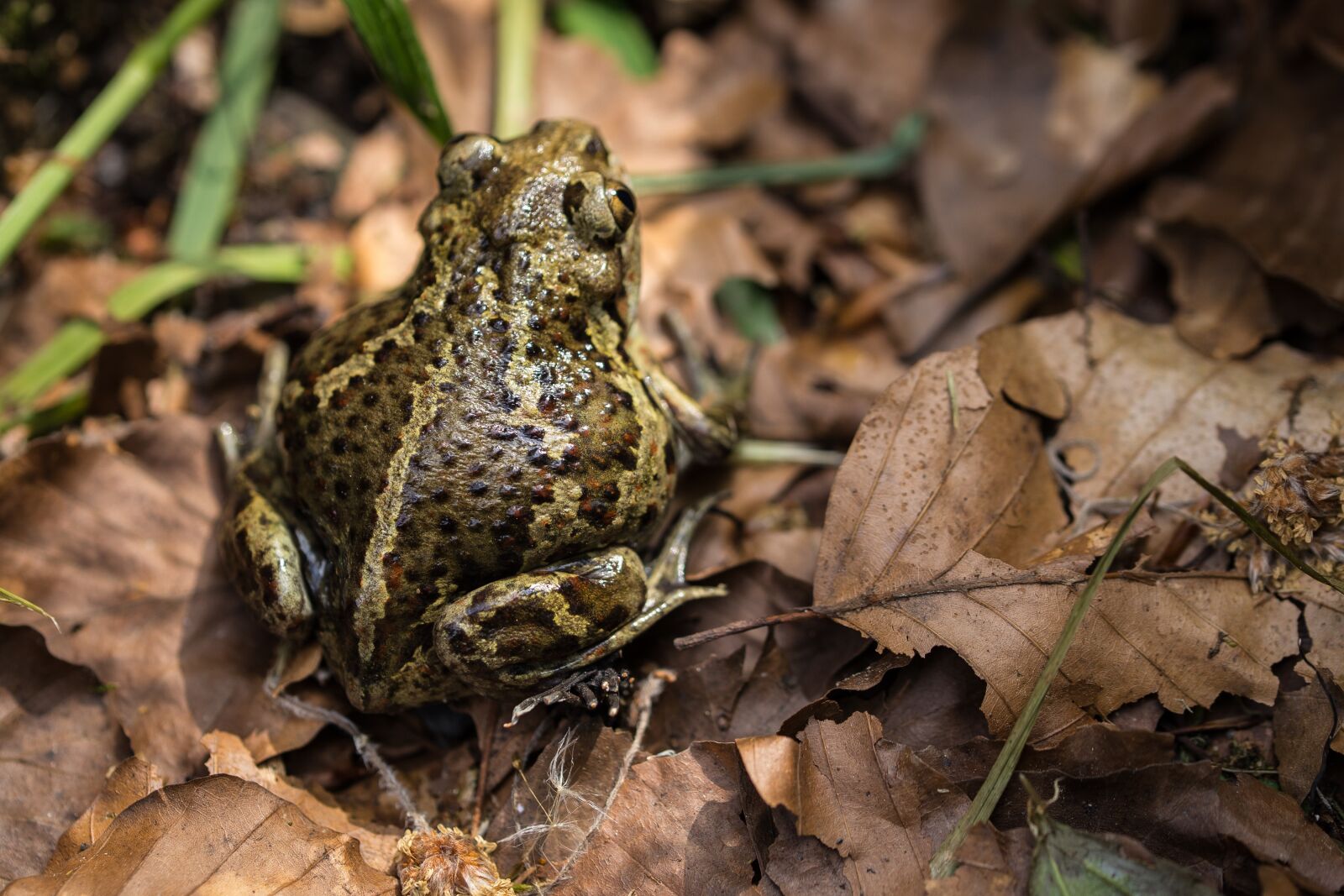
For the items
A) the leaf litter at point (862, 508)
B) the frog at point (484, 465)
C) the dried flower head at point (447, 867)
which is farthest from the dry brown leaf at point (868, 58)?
the dried flower head at point (447, 867)

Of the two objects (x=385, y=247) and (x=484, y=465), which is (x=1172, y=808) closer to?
(x=484, y=465)

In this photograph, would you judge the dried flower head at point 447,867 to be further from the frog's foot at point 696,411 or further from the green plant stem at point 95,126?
the green plant stem at point 95,126

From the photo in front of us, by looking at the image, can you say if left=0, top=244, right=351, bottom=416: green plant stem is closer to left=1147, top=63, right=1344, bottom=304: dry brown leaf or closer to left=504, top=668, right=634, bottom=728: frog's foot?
left=504, top=668, right=634, bottom=728: frog's foot

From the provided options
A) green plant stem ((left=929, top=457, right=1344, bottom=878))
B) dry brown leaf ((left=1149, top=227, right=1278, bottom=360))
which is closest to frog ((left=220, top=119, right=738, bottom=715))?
green plant stem ((left=929, top=457, right=1344, bottom=878))

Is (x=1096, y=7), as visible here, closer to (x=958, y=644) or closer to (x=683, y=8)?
(x=683, y=8)

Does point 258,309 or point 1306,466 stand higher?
point 1306,466

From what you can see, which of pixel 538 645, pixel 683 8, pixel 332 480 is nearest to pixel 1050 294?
pixel 683 8

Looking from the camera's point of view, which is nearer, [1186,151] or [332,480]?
[332,480]
